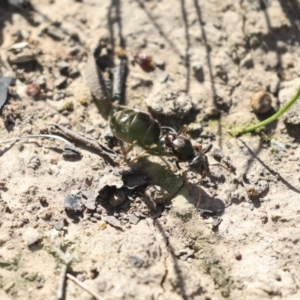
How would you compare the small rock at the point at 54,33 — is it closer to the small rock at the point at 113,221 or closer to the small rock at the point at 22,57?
the small rock at the point at 22,57

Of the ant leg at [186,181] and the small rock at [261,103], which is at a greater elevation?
the small rock at [261,103]

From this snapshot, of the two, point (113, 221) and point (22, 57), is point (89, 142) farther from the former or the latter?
point (22, 57)

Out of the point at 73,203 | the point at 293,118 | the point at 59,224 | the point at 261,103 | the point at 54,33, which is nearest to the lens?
the point at 59,224

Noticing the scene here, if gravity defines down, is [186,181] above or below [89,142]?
below

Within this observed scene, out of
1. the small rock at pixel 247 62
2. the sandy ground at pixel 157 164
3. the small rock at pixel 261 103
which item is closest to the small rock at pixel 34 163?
the sandy ground at pixel 157 164

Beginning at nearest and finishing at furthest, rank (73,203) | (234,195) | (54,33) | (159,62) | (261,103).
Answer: (73,203) → (234,195) → (261,103) → (159,62) → (54,33)

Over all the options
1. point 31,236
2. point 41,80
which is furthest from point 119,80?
point 31,236

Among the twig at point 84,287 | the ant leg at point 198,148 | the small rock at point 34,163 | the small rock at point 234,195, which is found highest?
the ant leg at point 198,148

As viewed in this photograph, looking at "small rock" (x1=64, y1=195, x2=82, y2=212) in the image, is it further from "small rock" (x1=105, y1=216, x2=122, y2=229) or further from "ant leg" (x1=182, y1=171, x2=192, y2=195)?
"ant leg" (x1=182, y1=171, x2=192, y2=195)
